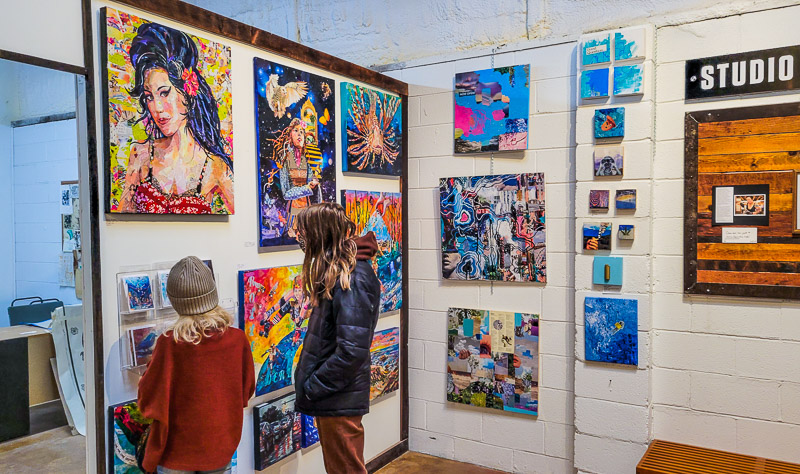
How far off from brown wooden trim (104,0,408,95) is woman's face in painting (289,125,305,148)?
327 mm

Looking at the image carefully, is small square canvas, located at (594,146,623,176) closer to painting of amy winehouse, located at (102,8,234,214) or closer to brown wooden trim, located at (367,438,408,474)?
painting of amy winehouse, located at (102,8,234,214)

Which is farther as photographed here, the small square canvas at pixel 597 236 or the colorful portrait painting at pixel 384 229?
the colorful portrait painting at pixel 384 229

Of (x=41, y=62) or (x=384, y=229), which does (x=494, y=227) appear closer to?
(x=384, y=229)

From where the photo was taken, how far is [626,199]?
9.56 ft

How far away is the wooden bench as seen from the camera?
2.63 meters

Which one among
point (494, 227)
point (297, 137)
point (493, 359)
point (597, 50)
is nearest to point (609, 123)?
point (597, 50)

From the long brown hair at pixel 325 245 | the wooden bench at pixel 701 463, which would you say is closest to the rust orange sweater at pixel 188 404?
the long brown hair at pixel 325 245

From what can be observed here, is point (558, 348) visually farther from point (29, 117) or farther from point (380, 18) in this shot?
point (29, 117)

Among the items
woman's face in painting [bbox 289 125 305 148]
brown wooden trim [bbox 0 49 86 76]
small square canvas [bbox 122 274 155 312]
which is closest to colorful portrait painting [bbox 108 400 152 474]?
small square canvas [bbox 122 274 155 312]

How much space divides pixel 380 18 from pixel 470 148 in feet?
3.63

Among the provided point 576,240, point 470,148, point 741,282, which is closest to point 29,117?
point 470,148

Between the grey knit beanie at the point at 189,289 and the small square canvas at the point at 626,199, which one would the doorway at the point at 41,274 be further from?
the small square canvas at the point at 626,199

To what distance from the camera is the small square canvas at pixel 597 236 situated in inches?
117

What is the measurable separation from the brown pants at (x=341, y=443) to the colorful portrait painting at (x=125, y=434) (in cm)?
63
